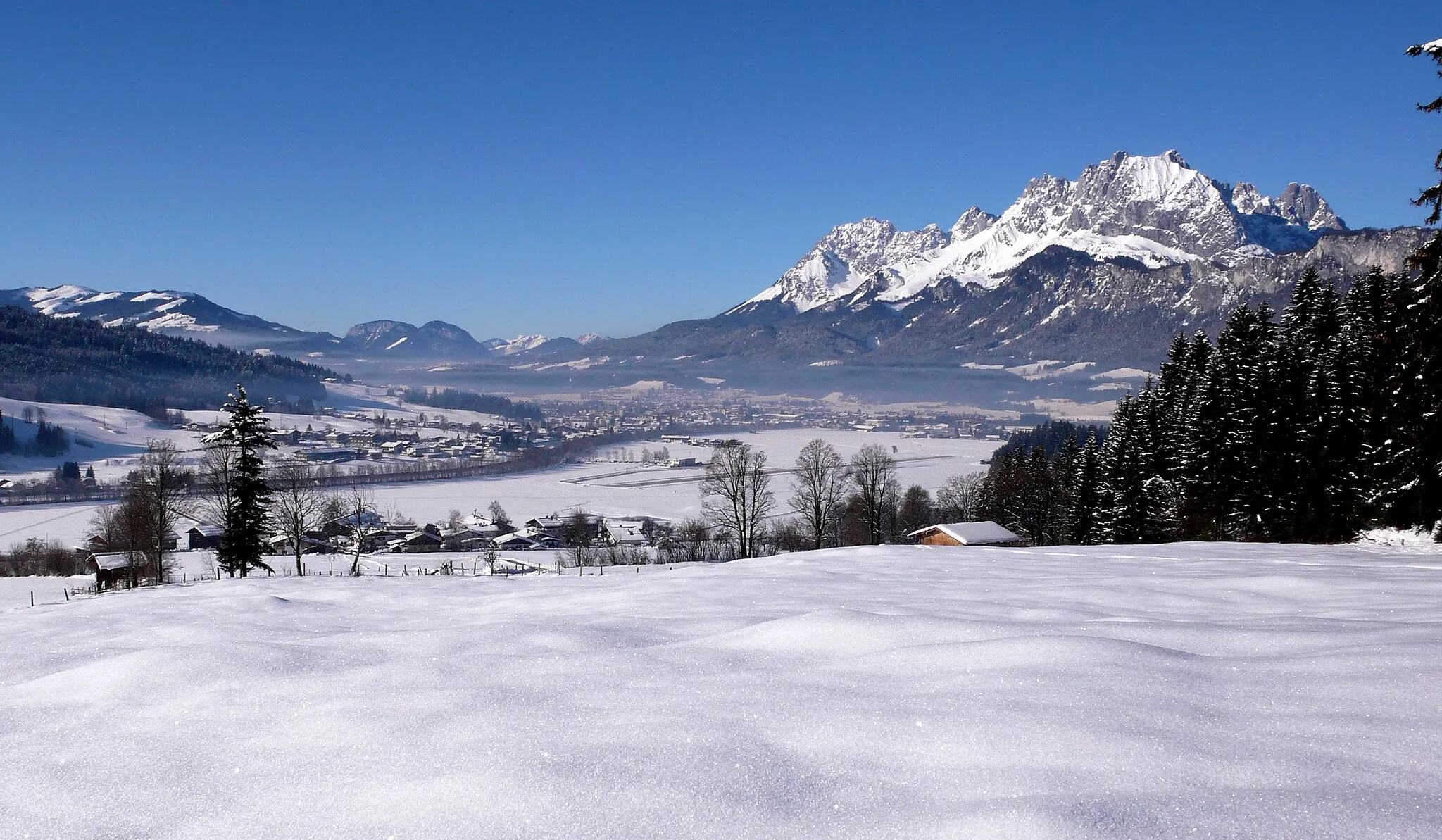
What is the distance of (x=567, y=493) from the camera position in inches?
3580

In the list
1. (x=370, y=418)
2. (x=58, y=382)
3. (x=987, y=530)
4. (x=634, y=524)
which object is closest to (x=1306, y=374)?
(x=987, y=530)

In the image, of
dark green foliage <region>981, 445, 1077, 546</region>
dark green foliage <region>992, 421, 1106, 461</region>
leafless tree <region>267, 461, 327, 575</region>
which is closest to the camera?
leafless tree <region>267, 461, 327, 575</region>

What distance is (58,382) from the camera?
7343 inches

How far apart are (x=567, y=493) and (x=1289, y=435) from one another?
74.6 meters

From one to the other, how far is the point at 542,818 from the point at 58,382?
245158mm

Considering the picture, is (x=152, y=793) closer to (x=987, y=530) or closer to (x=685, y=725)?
(x=685, y=725)

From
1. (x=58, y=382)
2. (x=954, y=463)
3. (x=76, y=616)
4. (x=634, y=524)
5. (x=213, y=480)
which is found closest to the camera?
(x=76, y=616)

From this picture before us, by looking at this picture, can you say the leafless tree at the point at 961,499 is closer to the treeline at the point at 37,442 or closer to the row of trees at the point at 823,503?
the row of trees at the point at 823,503

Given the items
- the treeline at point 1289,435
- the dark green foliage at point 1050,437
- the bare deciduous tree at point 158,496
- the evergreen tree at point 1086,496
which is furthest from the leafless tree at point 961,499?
the bare deciduous tree at point 158,496

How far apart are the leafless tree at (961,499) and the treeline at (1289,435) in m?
17.9

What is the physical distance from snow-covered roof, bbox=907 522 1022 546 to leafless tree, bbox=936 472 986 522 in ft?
54.1

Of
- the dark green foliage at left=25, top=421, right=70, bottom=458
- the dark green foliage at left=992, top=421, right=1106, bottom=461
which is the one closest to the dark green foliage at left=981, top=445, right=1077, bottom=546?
the dark green foliage at left=992, top=421, right=1106, bottom=461

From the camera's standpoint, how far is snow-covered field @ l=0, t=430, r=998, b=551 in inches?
2778

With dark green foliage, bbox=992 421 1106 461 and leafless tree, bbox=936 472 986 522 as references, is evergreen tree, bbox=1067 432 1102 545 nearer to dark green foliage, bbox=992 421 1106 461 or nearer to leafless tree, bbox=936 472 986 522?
leafless tree, bbox=936 472 986 522
